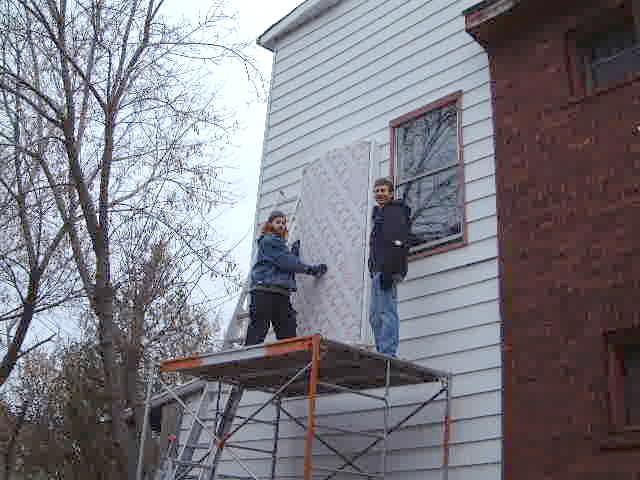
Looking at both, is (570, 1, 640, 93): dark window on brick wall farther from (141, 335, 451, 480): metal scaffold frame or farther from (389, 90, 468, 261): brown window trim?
(141, 335, 451, 480): metal scaffold frame

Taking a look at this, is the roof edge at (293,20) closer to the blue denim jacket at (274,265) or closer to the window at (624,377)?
the blue denim jacket at (274,265)

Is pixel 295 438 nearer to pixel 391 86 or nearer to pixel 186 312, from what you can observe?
pixel 391 86

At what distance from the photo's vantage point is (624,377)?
6.15 m

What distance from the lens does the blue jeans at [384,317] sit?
7.30 meters

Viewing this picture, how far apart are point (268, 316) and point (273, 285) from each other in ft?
1.05

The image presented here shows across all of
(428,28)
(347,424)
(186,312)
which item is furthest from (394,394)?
(186,312)

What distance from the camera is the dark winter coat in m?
7.45

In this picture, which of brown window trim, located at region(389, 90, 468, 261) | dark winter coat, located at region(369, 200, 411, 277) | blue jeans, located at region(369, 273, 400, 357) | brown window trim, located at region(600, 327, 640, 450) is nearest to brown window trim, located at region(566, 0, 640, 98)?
brown window trim, located at region(389, 90, 468, 261)

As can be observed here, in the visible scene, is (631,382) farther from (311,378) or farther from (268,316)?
(268,316)

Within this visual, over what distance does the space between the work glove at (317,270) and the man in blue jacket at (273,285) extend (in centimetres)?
1

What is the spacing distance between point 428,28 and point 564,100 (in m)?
2.51

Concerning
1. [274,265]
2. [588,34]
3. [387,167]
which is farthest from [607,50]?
[274,265]

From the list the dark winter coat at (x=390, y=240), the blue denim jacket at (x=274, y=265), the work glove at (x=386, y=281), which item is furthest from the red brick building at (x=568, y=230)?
the blue denim jacket at (x=274, y=265)

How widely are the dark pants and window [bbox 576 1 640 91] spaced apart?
365 centimetres
